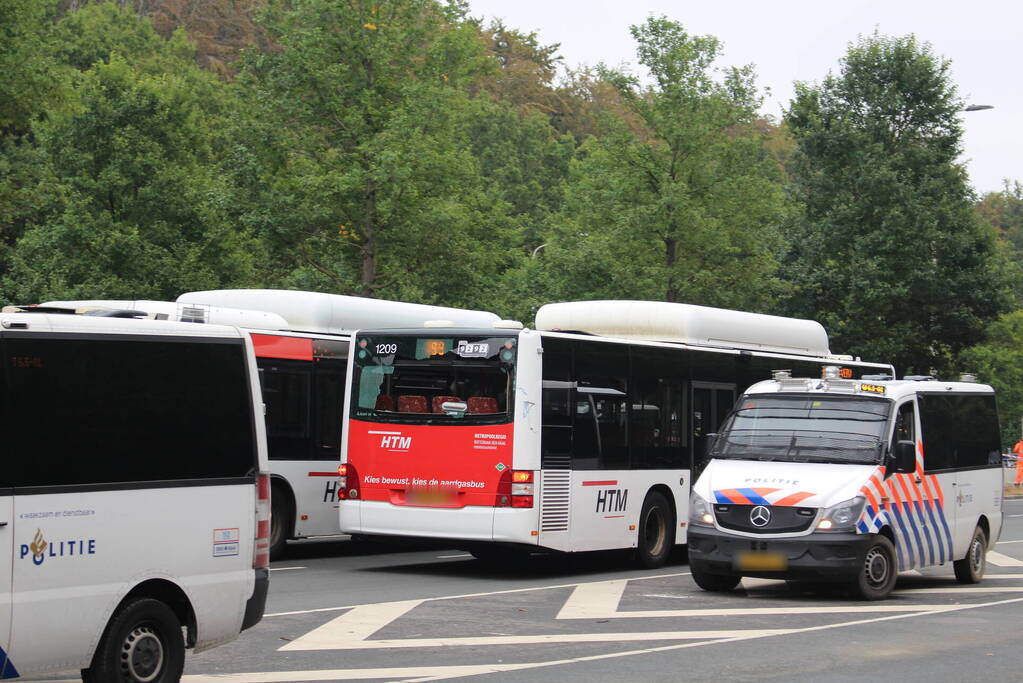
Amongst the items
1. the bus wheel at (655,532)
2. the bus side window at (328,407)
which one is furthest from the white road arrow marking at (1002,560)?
the bus side window at (328,407)

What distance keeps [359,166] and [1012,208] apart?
110696 mm

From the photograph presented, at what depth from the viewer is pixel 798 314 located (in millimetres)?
44750

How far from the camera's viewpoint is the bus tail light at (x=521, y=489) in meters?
16.2

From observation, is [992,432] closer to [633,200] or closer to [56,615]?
[56,615]

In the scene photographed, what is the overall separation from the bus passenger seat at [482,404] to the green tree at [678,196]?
17.6 m

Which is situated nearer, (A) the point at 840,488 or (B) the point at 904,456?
(A) the point at 840,488

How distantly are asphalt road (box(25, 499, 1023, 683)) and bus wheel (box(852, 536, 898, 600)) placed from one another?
0.19 metres

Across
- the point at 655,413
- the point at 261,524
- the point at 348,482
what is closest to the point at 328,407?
the point at 348,482

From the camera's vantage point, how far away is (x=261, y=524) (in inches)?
359

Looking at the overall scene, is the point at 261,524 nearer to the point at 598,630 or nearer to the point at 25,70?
the point at 598,630

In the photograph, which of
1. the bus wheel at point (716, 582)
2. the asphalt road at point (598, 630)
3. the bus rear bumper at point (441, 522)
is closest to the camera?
the asphalt road at point (598, 630)

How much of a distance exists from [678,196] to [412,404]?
17776 millimetres

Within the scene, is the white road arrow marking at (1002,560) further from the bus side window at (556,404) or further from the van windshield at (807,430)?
the bus side window at (556,404)

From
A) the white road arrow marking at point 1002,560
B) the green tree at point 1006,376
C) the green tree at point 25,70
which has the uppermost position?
the green tree at point 25,70
